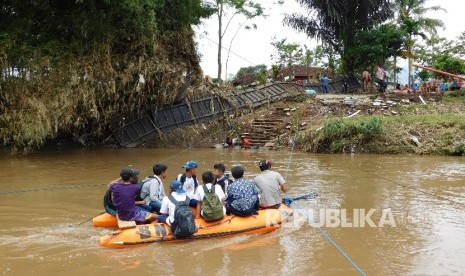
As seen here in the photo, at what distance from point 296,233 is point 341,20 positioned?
23.7 metres

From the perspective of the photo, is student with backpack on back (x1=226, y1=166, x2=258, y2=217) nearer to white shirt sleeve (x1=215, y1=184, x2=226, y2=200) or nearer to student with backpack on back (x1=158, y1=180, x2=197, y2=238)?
white shirt sleeve (x1=215, y1=184, x2=226, y2=200)

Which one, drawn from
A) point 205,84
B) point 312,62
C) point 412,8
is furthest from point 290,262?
point 312,62

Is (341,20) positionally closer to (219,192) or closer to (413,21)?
(413,21)

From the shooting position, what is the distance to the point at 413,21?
88.6 ft

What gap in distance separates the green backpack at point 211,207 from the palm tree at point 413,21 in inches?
920

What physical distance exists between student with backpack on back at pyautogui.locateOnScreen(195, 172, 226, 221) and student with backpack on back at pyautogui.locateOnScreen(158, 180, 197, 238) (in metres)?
0.26

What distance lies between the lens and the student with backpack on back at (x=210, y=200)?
7.20 metres

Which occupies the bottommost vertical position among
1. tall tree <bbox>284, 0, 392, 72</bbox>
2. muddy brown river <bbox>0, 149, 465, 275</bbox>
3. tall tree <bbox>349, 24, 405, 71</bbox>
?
muddy brown river <bbox>0, 149, 465, 275</bbox>

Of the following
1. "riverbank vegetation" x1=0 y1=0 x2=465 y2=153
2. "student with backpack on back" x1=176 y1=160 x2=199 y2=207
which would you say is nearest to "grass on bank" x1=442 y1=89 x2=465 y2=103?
"riverbank vegetation" x1=0 y1=0 x2=465 y2=153

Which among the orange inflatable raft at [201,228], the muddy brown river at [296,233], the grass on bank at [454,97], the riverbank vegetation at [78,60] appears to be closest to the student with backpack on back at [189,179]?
the orange inflatable raft at [201,228]

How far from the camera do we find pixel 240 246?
680cm

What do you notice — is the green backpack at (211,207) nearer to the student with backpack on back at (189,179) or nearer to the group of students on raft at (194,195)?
the group of students on raft at (194,195)

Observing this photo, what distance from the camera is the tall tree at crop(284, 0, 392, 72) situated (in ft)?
93.7

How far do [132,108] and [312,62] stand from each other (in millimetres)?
29810
